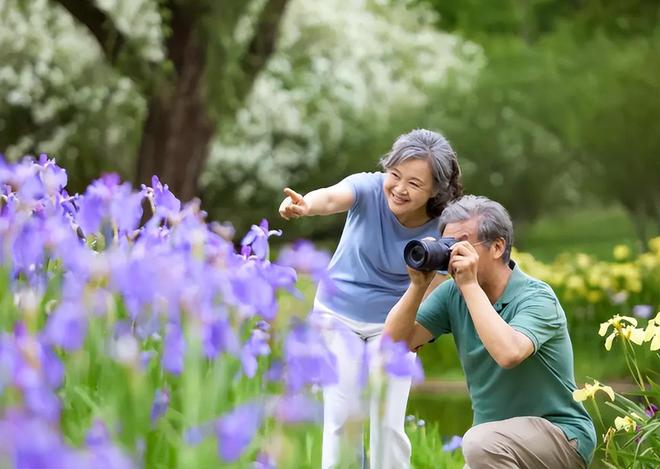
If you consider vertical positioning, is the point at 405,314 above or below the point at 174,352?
above

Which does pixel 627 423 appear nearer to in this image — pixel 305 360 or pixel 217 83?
pixel 305 360

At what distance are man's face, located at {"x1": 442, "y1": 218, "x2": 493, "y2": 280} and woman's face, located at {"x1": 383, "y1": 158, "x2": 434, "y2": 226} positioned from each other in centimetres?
50

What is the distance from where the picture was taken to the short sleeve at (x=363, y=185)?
4.04 m

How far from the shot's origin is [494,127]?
1966cm

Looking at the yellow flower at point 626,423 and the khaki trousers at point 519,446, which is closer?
the khaki trousers at point 519,446


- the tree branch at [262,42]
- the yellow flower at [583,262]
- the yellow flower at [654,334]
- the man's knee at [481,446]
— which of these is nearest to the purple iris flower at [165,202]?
the man's knee at [481,446]

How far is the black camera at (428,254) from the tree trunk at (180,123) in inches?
341

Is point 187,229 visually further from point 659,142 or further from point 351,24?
point 351,24

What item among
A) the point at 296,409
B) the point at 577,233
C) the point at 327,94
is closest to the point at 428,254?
the point at 296,409

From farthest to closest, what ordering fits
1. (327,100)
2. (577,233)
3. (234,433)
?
(577,233) → (327,100) → (234,433)

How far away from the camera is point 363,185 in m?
4.04

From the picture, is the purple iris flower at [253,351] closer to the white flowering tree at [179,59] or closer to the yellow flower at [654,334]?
the yellow flower at [654,334]

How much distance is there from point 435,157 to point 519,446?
39.8 inches

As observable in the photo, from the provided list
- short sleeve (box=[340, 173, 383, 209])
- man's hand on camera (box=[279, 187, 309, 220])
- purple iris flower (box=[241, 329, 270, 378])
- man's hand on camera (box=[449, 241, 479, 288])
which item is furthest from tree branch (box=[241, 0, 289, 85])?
purple iris flower (box=[241, 329, 270, 378])
